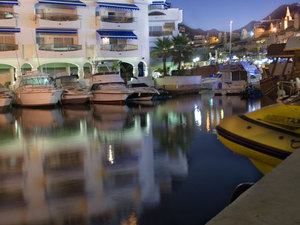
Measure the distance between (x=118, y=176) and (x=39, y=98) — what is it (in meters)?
22.3

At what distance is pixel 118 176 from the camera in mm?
8820

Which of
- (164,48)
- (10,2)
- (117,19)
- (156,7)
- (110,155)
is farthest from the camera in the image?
(156,7)

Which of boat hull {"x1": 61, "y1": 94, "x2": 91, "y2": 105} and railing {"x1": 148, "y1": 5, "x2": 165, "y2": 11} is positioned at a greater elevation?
railing {"x1": 148, "y1": 5, "x2": 165, "y2": 11}

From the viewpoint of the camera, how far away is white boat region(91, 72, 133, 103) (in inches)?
1195

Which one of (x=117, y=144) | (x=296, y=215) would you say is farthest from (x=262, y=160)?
(x=117, y=144)

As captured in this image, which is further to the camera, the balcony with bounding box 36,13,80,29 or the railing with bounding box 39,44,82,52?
the railing with bounding box 39,44,82,52

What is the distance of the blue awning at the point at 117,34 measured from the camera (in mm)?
40062

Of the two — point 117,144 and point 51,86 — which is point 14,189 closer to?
point 117,144

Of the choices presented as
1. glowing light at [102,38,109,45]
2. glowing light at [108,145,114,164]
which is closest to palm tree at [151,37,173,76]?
glowing light at [102,38,109,45]

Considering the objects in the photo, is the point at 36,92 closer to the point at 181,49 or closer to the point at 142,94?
the point at 142,94

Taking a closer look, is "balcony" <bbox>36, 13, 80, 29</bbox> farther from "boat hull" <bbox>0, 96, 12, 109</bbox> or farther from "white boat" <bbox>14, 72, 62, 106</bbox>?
"boat hull" <bbox>0, 96, 12, 109</bbox>

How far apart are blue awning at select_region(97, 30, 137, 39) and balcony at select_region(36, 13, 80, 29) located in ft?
9.20

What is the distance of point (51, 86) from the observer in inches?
1185

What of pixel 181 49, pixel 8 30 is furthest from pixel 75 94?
pixel 181 49
